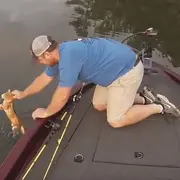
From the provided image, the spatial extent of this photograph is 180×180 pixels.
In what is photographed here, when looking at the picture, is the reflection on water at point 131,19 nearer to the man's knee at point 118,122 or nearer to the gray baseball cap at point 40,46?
the man's knee at point 118,122

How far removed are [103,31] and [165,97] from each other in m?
3.65

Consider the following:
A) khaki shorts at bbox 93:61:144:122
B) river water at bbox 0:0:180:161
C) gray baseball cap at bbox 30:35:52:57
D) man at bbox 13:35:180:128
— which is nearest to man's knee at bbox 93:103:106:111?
man at bbox 13:35:180:128

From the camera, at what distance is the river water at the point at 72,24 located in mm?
6680

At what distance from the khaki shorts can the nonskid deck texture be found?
188 millimetres

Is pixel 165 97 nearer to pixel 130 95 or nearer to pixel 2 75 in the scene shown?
pixel 130 95

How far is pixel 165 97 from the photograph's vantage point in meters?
4.60

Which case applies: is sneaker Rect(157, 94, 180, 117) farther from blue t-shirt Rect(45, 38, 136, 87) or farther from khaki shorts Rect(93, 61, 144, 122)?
blue t-shirt Rect(45, 38, 136, 87)

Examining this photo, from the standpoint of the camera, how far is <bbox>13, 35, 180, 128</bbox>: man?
3.56 meters

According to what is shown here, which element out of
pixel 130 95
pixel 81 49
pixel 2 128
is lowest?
pixel 2 128

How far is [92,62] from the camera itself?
375 cm

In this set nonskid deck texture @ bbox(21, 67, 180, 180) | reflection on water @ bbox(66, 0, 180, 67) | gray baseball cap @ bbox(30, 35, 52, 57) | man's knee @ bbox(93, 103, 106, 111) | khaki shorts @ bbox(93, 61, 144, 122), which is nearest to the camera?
gray baseball cap @ bbox(30, 35, 52, 57)

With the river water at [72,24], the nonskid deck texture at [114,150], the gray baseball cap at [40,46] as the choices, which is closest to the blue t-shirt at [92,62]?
the gray baseball cap at [40,46]

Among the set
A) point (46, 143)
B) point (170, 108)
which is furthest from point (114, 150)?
point (170, 108)

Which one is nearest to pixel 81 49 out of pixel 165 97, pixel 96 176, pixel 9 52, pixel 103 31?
pixel 96 176
